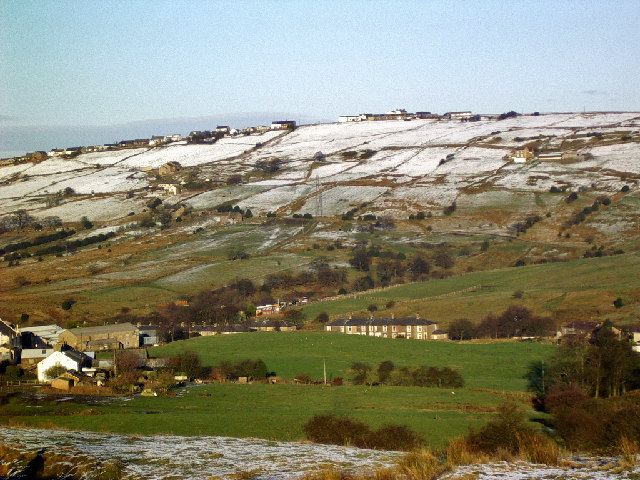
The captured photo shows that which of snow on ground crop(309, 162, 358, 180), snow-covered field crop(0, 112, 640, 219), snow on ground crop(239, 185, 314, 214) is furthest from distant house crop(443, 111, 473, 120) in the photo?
snow on ground crop(239, 185, 314, 214)

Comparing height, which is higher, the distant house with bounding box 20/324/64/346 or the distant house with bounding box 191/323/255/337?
the distant house with bounding box 20/324/64/346

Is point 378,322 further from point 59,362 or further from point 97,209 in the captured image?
point 97,209

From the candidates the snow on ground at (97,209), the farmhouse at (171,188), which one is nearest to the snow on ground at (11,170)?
the snow on ground at (97,209)

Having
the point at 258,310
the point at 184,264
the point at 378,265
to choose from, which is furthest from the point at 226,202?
the point at 258,310

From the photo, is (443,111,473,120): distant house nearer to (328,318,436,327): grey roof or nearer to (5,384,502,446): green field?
(328,318,436,327): grey roof

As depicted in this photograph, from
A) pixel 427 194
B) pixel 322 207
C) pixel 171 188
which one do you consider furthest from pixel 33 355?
pixel 171 188

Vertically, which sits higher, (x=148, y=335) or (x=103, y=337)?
(x=103, y=337)
